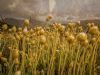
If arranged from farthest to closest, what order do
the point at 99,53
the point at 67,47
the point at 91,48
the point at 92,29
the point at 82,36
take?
1. the point at 99,53
2. the point at 67,47
3. the point at 91,48
4. the point at 92,29
5. the point at 82,36

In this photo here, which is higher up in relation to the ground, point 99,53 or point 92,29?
point 92,29

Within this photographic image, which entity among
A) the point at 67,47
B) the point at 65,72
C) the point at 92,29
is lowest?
the point at 65,72

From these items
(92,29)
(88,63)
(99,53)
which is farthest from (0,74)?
(99,53)

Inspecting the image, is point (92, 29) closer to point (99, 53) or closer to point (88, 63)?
point (88, 63)

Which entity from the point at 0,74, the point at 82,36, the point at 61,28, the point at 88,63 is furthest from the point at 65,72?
the point at 82,36

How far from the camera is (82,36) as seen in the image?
2.19 m

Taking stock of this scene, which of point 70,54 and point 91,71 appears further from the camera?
point 70,54

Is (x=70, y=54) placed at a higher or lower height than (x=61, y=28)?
lower

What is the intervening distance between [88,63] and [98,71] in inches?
5.4

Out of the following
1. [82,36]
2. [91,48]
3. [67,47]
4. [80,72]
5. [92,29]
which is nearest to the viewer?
[82,36]

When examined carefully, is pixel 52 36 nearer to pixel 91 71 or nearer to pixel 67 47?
pixel 67 47

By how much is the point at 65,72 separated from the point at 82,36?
96 cm

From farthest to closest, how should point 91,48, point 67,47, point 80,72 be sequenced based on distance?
point 67,47 → point 91,48 → point 80,72

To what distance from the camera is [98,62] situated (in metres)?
3.44
